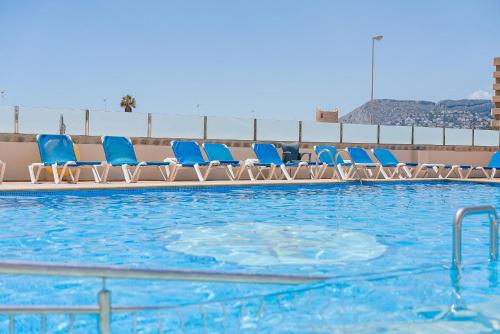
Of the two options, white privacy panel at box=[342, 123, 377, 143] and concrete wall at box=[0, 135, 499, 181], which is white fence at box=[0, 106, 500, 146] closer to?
white privacy panel at box=[342, 123, 377, 143]

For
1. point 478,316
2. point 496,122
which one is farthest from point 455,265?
point 496,122

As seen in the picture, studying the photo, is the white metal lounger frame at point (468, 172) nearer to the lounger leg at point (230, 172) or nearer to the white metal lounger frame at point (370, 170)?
the white metal lounger frame at point (370, 170)

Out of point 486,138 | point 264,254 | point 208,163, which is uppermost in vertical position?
point 486,138

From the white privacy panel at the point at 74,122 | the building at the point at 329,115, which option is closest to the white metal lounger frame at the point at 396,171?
the white privacy panel at the point at 74,122

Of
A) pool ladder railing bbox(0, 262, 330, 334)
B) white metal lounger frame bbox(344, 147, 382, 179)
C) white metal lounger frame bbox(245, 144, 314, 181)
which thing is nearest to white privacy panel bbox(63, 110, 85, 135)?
white metal lounger frame bbox(245, 144, 314, 181)

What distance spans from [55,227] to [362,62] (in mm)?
22428

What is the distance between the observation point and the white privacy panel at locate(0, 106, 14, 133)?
430 inches

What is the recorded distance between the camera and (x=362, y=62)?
86.6ft

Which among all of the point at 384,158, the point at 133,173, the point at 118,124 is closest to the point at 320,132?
the point at 384,158

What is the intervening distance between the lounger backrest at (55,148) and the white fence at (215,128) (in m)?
1.25

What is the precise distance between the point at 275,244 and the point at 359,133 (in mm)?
11070

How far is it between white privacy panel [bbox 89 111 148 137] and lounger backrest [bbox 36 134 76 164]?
1.64m

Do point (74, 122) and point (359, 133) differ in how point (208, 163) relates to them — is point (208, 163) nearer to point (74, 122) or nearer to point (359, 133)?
point (74, 122)

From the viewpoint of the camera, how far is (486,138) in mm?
17906
